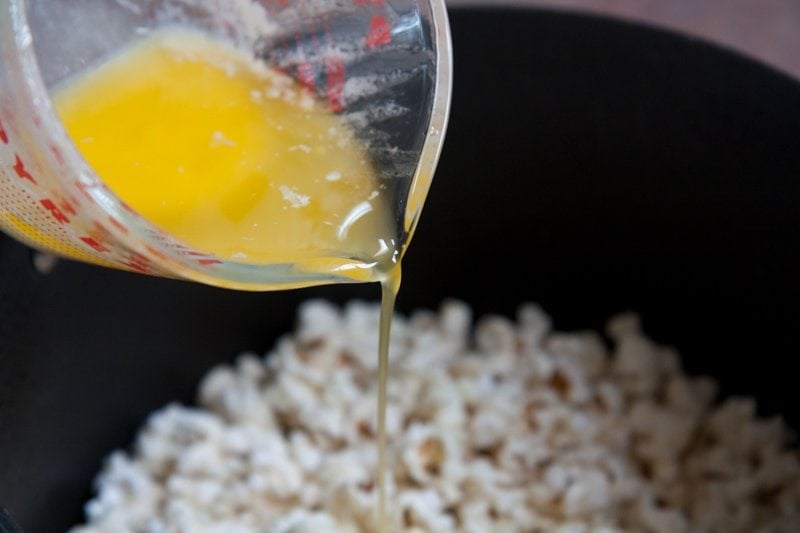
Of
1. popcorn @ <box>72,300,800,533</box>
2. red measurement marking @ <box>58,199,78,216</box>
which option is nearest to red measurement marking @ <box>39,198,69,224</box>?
red measurement marking @ <box>58,199,78,216</box>

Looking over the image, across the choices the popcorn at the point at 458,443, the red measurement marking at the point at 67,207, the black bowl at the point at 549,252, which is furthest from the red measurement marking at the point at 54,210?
the popcorn at the point at 458,443

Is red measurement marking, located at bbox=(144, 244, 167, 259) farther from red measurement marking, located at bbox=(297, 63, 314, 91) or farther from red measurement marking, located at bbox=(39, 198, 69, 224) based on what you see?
red measurement marking, located at bbox=(297, 63, 314, 91)

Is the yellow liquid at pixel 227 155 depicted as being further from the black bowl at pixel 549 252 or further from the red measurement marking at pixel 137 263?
the black bowl at pixel 549 252

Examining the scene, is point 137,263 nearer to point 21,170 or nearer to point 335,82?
point 21,170

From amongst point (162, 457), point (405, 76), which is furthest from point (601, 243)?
point (162, 457)

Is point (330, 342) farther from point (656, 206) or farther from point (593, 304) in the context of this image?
point (656, 206)
